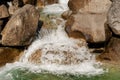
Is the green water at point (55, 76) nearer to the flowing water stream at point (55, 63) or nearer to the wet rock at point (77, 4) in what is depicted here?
the flowing water stream at point (55, 63)

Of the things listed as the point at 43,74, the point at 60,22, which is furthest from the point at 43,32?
the point at 43,74

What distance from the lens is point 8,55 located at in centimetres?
1331

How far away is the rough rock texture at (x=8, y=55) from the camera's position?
13203 millimetres

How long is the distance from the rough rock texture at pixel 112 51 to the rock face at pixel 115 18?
1.26ft

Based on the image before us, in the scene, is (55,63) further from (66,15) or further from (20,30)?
(66,15)

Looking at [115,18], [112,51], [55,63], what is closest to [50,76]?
[55,63]

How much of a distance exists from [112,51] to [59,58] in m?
2.12

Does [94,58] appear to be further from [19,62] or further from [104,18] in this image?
[19,62]

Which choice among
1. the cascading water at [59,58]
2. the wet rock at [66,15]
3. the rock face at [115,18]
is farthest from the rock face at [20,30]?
the rock face at [115,18]

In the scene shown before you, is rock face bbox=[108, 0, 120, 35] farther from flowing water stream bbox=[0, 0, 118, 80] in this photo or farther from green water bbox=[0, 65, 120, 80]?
green water bbox=[0, 65, 120, 80]

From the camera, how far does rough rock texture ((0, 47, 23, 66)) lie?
1320cm

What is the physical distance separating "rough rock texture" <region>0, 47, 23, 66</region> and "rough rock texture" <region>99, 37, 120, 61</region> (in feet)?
11.2

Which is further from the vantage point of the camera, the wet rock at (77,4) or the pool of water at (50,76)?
the wet rock at (77,4)

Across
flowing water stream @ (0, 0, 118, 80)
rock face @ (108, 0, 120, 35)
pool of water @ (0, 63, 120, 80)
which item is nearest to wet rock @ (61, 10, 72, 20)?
flowing water stream @ (0, 0, 118, 80)
